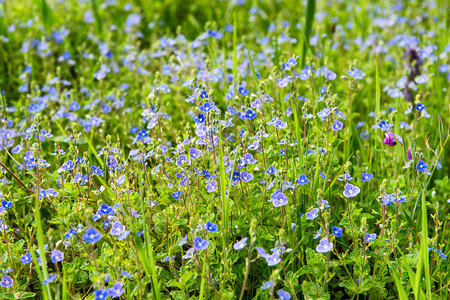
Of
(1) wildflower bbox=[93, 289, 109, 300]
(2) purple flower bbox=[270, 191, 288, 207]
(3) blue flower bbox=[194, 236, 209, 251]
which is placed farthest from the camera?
(2) purple flower bbox=[270, 191, 288, 207]

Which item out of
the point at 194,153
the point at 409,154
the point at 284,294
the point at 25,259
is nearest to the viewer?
the point at 284,294

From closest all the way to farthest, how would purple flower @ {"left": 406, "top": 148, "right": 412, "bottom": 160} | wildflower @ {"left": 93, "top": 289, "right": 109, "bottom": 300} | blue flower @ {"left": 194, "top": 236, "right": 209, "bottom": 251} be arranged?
wildflower @ {"left": 93, "top": 289, "right": 109, "bottom": 300} < blue flower @ {"left": 194, "top": 236, "right": 209, "bottom": 251} < purple flower @ {"left": 406, "top": 148, "right": 412, "bottom": 160}

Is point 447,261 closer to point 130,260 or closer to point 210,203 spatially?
point 210,203

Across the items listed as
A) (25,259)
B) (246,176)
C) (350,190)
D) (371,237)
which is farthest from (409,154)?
(25,259)

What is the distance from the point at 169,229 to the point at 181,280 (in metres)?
0.49

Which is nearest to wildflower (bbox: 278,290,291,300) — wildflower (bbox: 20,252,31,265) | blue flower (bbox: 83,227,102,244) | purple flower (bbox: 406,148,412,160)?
blue flower (bbox: 83,227,102,244)

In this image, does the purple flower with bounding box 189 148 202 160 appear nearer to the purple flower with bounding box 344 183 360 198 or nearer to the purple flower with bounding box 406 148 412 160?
the purple flower with bounding box 344 183 360 198

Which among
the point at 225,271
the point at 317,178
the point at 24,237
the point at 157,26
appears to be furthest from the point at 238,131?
the point at 157,26

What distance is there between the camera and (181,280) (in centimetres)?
246

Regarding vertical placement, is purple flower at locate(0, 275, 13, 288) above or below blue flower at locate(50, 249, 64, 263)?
below

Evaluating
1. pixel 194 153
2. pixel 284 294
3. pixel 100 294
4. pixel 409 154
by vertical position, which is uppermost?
pixel 194 153

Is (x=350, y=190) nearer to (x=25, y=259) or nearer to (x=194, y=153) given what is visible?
(x=194, y=153)

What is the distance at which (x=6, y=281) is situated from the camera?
2588 millimetres

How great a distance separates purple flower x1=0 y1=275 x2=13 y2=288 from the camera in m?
2.57
